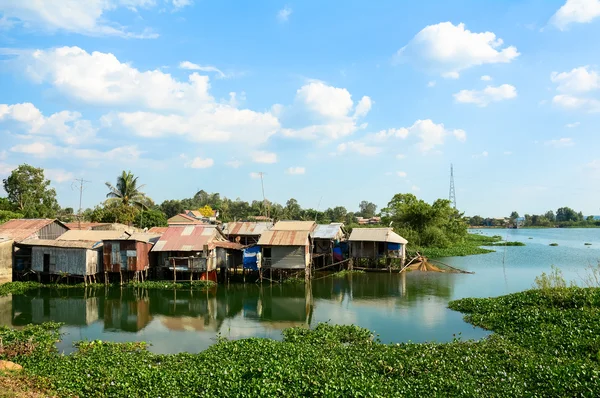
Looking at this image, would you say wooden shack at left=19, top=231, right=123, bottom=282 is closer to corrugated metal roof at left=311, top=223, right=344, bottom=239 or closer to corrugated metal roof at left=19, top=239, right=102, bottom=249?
corrugated metal roof at left=19, top=239, right=102, bottom=249

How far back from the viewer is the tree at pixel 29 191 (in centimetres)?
4459

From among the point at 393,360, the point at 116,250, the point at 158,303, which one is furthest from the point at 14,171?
the point at 393,360

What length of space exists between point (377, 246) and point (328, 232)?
4212 millimetres

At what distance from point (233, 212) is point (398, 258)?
51988mm

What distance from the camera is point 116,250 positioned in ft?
86.9

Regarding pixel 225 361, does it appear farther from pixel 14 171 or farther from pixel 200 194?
pixel 200 194

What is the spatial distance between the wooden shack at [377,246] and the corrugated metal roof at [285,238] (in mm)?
6154

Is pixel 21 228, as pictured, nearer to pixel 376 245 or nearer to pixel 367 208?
pixel 376 245

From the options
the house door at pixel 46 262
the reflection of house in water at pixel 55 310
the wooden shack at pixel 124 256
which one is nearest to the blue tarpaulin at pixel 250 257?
the wooden shack at pixel 124 256

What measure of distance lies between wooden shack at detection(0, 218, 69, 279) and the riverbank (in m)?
13.9

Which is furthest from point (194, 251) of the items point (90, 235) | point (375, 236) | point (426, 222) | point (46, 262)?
point (426, 222)

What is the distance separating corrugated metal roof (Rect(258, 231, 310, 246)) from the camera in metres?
27.8

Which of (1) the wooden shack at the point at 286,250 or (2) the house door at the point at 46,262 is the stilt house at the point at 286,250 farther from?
(2) the house door at the point at 46,262

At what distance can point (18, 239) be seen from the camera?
2783cm
